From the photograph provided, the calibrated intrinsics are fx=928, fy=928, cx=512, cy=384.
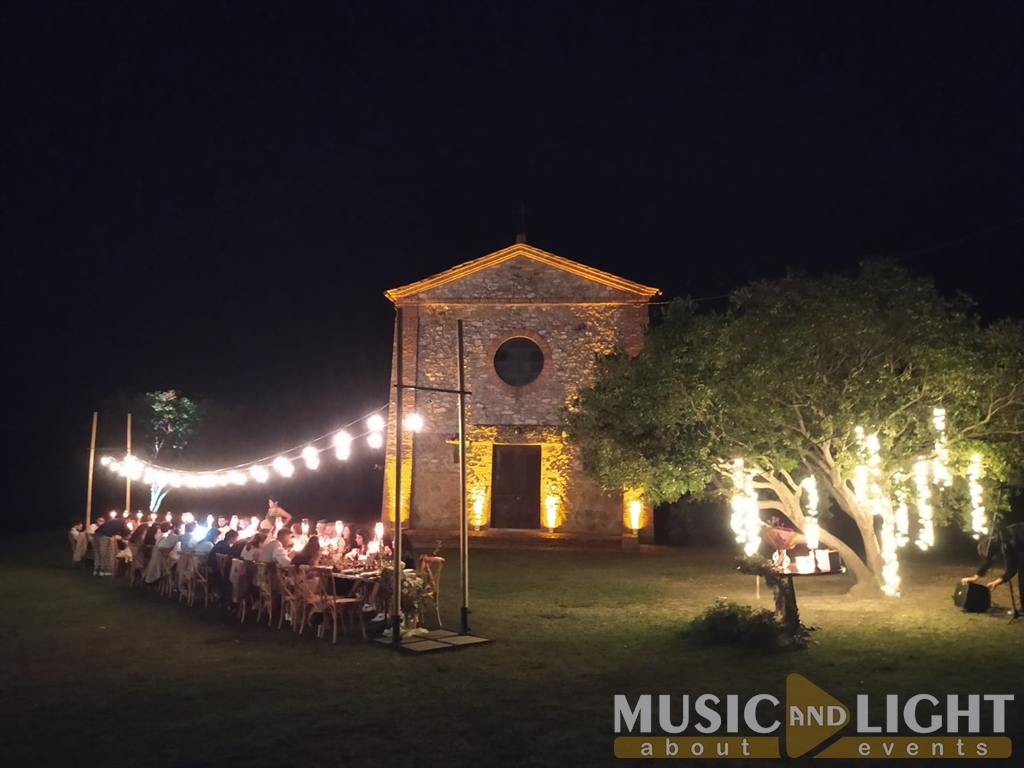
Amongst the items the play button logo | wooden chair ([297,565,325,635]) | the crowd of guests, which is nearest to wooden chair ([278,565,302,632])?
wooden chair ([297,565,325,635])

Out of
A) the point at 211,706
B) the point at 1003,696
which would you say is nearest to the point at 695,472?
the point at 1003,696

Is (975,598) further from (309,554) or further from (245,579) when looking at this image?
(245,579)

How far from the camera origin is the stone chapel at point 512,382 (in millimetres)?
20906

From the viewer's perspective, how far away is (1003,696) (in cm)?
718

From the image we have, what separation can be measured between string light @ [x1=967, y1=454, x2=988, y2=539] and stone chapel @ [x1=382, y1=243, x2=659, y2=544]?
28.6ft

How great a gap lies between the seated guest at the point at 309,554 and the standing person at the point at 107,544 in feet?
20.2

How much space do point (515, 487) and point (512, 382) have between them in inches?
95.0

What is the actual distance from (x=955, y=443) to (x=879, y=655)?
4766mm

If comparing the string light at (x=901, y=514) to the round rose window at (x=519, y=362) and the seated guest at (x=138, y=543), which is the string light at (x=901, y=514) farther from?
the seated guest at (x=138, y=543)

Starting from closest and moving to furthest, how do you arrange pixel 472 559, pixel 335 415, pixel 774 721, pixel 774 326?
pixel 774 721, pixel 774 326, pixel 472 559, pixel 335 415

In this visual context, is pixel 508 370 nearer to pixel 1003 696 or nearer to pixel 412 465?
pixel 412 465

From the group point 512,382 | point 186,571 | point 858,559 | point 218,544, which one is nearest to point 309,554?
point 218,544

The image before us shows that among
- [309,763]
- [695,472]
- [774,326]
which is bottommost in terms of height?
[309,763]

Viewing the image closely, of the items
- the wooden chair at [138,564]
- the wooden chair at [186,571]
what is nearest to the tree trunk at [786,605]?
the wooden chair at [186,571]
